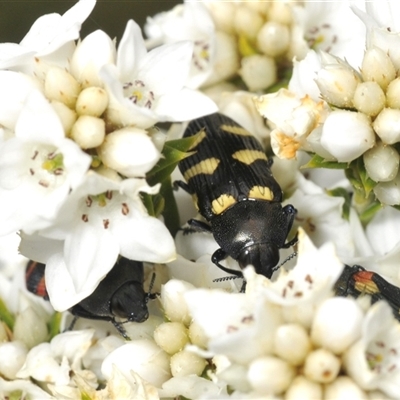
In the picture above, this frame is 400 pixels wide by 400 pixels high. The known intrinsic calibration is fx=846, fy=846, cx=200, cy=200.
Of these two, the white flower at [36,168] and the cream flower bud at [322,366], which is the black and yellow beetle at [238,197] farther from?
the cream flower bud at [322,366]

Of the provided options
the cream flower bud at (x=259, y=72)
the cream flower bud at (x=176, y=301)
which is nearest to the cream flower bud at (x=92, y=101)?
the cream flower bud at (x=176, y=301)

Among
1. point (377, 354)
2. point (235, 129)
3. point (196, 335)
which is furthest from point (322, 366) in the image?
point (235, 129)

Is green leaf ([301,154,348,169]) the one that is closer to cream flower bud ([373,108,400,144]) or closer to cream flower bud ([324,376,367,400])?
cream flower bud ([373,108,400,144])

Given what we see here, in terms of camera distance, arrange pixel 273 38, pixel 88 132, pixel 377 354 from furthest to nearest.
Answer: pixel 273 38
pixel 88 132
pixel 377 354

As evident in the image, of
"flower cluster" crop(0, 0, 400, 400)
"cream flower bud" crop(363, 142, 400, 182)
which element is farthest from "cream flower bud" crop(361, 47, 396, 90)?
"cream flower bud" crop(363, 142, 400, 182)

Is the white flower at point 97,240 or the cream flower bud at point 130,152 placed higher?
the cream flower bud at point 130,152

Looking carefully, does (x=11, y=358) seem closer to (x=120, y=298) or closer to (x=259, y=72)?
(x=120, y=298)

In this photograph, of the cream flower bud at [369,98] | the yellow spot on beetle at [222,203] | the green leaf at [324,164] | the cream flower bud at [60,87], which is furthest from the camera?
the yellow spot on beetle at [222,203]
